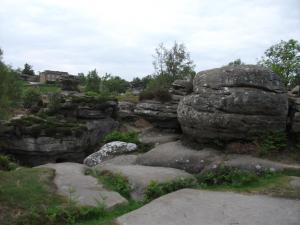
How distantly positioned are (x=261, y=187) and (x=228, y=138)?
183 inches

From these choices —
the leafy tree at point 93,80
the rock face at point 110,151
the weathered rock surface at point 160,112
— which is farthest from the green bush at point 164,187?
the leafy tree at point 93,80

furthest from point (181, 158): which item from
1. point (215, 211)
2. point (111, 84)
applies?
point (111, 84)

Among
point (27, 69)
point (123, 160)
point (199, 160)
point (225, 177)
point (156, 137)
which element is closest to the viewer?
point (225, 177)

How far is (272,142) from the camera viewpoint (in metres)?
15.1

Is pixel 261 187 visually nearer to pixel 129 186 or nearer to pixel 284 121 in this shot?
pixel 129 186

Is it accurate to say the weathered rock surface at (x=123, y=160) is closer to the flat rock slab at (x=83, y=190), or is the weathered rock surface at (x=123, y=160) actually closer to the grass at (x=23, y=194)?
the flat rock slab at (x=83, y=190)

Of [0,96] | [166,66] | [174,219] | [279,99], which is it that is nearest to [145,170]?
[174,219]

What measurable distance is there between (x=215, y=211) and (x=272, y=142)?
23.9 ft

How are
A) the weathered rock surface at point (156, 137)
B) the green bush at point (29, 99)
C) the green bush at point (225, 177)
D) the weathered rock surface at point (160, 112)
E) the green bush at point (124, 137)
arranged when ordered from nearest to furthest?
1. the green bush at point (225, 177)
2. the weathered rock surface at point (156, 137)
3. the green bush at point (124, 137)
4. the weathered rock surface at point (160, 112)
5. the green bush at point (29, 99)

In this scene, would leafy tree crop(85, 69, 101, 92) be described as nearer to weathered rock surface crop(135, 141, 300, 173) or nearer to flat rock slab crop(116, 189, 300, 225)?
weathered rock surface crop(135, 141, 300, 173)

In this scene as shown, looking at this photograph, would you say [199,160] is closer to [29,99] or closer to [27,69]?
[29,99]

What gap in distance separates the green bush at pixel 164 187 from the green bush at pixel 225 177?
2.23 feet

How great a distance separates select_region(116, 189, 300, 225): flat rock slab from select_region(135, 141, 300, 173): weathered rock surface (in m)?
3.56

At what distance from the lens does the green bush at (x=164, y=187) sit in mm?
11008
